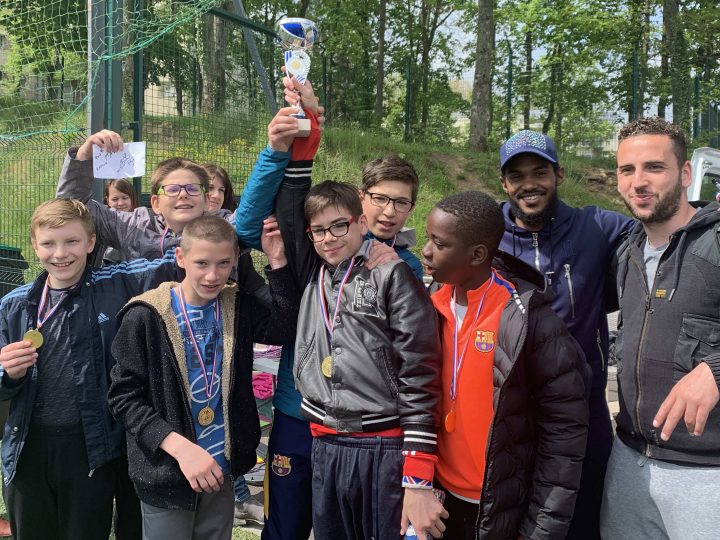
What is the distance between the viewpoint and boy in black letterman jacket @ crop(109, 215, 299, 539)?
8.14 ft

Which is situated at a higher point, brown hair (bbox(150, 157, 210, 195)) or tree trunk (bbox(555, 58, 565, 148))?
tree trunk (bbox(555, 58, 565, 148))

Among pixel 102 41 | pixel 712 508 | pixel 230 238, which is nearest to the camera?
pixel 712 508

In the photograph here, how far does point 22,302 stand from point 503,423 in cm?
209

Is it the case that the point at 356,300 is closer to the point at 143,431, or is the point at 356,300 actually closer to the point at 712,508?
the point at 143,431

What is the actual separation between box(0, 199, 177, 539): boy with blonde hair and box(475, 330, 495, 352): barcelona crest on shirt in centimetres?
164

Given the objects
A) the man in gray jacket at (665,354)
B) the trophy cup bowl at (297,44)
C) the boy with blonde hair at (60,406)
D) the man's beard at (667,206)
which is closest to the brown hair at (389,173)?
the trophy cup bowl at (297,44)

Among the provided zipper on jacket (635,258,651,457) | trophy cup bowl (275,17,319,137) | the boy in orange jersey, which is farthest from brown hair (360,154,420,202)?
zipper on jacket (635,258,651,457)

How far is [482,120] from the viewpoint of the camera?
1605cm

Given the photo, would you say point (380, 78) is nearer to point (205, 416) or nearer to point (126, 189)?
point (126, 189)

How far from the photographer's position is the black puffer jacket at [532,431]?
6.80 ft

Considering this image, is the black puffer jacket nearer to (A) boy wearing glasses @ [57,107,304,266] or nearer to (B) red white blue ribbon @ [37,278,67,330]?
(A) boy wearing glasses @ [57,107,304,266]

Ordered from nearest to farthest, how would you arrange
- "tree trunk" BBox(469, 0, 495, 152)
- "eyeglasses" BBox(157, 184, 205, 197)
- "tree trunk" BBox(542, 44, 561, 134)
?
"eyeglasses" BBox(157, 184, 205, 197) → "tree trunk" BBox(469, 0, 495, 152) → "tree trunk" BBox(542, 44, 561, 134)

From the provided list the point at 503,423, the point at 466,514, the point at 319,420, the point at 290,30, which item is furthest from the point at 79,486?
the point at 290,30

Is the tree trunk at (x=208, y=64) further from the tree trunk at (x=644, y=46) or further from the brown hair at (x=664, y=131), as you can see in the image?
the tree trunk at (x=644, y=46)
